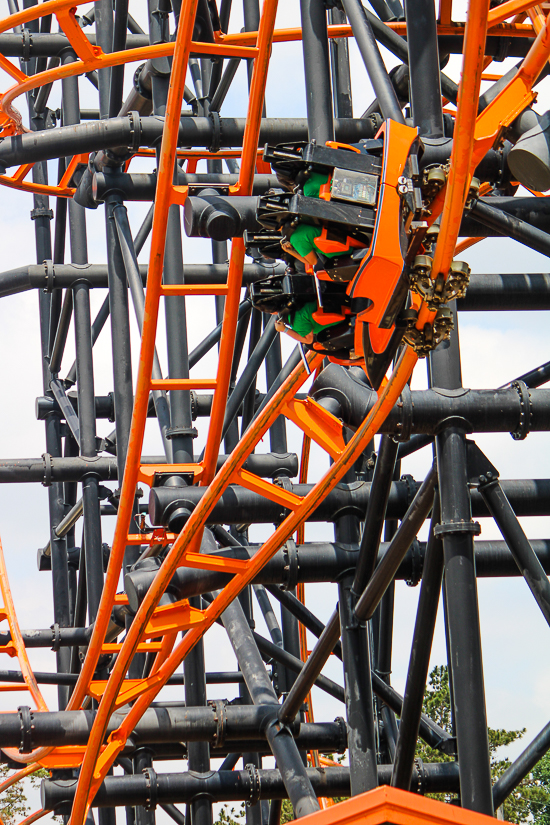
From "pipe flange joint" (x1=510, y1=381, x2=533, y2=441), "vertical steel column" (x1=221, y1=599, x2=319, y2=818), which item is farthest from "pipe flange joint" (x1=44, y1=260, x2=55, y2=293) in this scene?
"pipe flange joint" (x1=510, y1=381, x2=533, y2=441)

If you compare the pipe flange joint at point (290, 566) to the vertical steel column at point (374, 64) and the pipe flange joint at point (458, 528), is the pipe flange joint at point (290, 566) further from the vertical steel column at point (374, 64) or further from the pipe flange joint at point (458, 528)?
the vertical steel column at point (374, 64)

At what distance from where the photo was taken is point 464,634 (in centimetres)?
462

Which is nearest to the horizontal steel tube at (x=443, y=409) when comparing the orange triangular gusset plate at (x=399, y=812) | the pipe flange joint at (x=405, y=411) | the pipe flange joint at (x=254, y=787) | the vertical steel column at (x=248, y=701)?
the pipe flange joint at (x=405, y=411)

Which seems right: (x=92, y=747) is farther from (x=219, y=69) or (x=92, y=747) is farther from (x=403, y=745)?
(x=219, y=69)

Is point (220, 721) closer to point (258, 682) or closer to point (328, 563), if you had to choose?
point (258, 682)

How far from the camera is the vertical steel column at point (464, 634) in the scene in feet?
14.8

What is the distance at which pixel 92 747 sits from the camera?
6559 millimetres

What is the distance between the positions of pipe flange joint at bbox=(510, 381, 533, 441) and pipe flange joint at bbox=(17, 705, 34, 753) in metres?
3.41

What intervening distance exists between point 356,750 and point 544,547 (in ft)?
5.76

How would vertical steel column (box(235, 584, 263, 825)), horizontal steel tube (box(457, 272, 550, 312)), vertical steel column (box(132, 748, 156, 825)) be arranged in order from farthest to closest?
vertical steel column (box(235, 584, 263, 825)), vertical steel column (box(132, 748, 156, 825)), horizontal steel tube (box(457, 272, 550, 312))

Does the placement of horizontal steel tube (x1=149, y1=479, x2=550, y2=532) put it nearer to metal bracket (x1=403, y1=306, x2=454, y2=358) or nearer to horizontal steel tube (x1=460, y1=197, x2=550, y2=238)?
horizontal steel tube (x1=460, y1=197, x2=550, y2=238)

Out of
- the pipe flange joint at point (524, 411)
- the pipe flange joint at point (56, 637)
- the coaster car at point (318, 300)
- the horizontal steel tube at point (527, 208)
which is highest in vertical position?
the horizontal steel tube at point (527, 208)

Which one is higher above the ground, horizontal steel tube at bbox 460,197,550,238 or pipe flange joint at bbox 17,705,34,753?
horizontal steel tube at bbox 460,197,550,238

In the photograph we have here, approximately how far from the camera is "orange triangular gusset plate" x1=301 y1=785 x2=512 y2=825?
2205 mm
